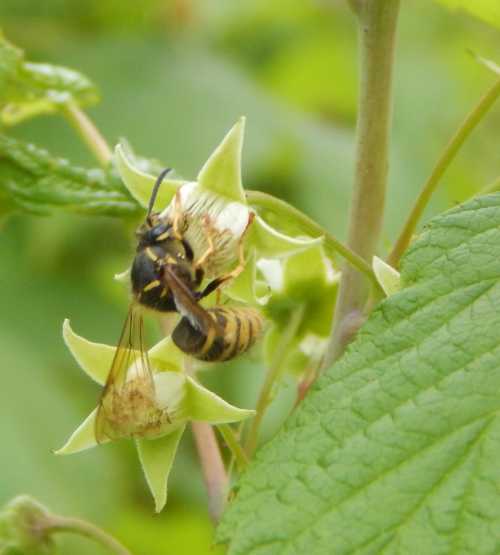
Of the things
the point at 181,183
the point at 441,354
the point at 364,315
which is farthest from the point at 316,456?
the point at 181,183

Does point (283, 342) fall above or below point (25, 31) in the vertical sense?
above

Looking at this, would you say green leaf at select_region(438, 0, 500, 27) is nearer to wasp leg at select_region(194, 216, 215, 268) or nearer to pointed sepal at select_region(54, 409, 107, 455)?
wasp leg at select_region(194, 216, 215, 268)

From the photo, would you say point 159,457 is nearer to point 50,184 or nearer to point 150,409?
point 150,409

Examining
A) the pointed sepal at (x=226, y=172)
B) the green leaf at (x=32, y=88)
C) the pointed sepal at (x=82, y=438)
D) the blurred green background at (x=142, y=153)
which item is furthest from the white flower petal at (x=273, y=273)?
the blurred green background at (x=142, y=153)

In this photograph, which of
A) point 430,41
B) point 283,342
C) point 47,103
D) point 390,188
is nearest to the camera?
point 283,342

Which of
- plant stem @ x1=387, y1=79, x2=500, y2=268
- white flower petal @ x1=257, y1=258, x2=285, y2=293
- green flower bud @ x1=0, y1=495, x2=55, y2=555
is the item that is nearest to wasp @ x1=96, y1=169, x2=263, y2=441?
white flower petal @ x1=257, y1=258, x2=285, y2=293

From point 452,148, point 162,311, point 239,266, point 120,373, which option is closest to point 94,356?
point 120,373

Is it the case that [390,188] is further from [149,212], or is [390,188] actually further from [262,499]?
[262,499]
